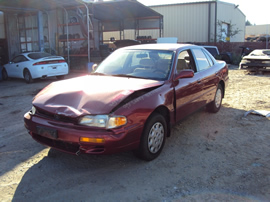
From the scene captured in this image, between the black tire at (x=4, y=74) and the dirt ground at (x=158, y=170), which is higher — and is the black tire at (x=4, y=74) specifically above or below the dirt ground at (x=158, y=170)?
above

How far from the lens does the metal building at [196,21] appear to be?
24.8m

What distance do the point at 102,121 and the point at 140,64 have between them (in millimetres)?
1765

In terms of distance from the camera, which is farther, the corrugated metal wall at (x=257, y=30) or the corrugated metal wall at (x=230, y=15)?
the corrugated metal wall at (x=257, y=30)

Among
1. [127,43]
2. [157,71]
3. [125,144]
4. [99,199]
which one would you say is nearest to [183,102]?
[157,71]

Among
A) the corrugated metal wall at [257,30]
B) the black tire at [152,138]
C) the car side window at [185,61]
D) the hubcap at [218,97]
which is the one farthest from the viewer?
the corrugated metal wall at [257,30]

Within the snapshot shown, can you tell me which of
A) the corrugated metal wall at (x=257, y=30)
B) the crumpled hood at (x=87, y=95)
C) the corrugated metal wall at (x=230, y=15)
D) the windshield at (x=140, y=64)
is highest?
the corrugated metal wall at (x=257, y=30)

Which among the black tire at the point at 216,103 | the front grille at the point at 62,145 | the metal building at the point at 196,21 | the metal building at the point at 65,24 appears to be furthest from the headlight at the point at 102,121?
the metal building at the point at 196,21

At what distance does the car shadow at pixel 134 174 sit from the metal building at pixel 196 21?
22464 mm

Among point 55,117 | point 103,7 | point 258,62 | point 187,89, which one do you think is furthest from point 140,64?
point 103,7

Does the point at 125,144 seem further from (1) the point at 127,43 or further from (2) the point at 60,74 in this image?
(1) the point at 127,43

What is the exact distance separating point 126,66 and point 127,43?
12716 millimetres

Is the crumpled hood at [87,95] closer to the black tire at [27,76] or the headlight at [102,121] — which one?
the headlight at [102,121]

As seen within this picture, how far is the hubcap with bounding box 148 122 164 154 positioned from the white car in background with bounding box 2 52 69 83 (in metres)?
8.40

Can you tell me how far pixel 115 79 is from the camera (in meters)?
4.18
